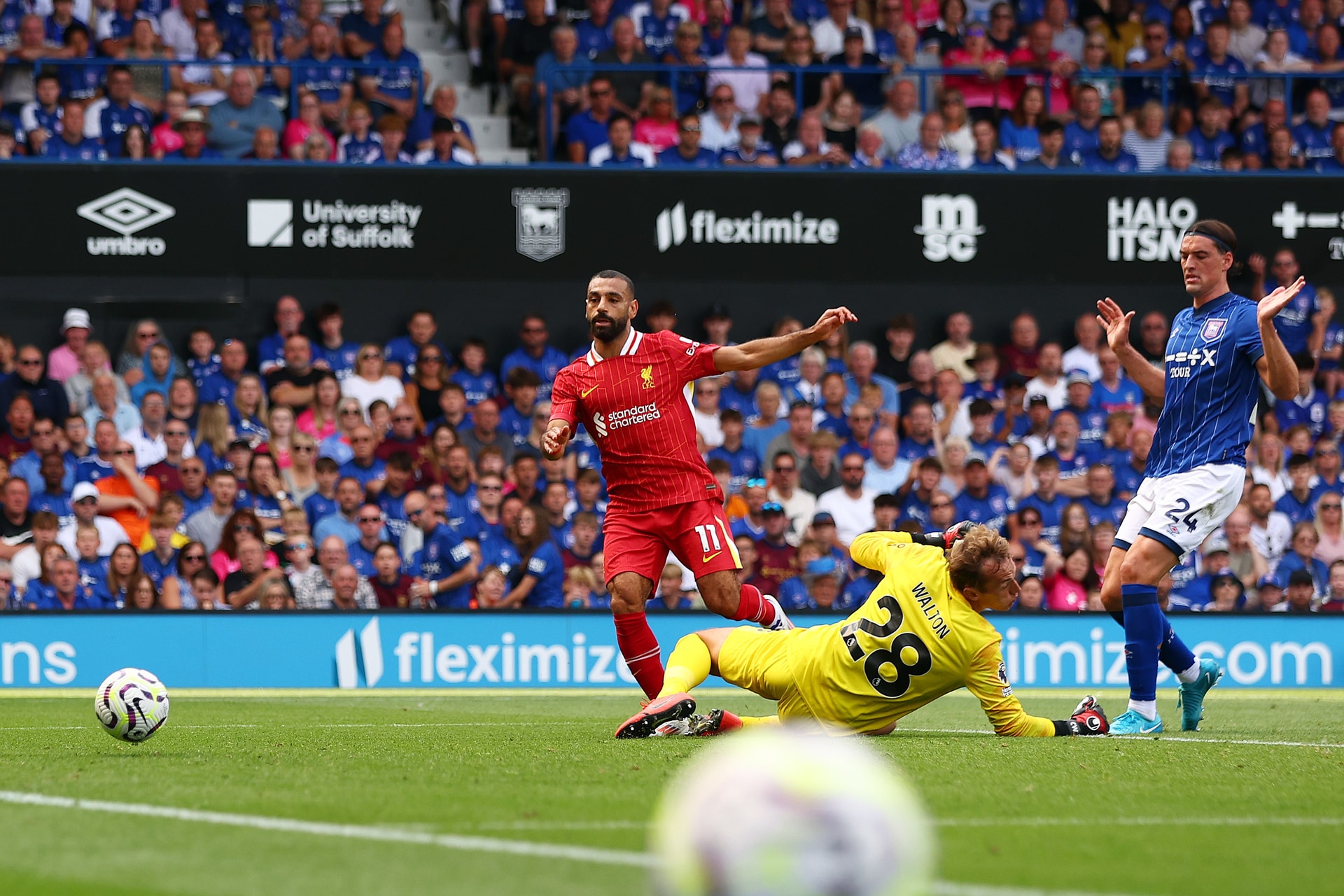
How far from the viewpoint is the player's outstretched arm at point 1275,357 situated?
24.6ft

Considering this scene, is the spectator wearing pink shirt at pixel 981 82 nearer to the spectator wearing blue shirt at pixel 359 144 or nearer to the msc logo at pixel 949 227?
the msc logo at pixel 949 227

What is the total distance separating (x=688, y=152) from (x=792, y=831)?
1456cm

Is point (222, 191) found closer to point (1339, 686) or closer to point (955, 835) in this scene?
point (1339, 686)

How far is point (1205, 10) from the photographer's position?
19.0m

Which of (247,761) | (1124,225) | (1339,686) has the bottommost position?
(1339,686)

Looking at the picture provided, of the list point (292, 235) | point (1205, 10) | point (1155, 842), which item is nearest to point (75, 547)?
point (292, 235)

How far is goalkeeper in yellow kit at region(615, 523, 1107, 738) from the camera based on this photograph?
23.4ft

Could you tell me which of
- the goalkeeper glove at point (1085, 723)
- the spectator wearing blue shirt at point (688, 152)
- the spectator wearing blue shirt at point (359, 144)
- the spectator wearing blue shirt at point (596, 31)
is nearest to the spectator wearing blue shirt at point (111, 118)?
the spectator wearing blue shirt at point (359, 144)

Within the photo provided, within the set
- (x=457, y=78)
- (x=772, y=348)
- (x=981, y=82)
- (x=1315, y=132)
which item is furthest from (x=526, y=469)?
(x=1315, y=132)

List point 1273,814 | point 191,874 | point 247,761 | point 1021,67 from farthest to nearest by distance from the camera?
point 1021,67, point 247,761, point 1273,814, point 191,874

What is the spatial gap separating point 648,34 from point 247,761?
12702mm

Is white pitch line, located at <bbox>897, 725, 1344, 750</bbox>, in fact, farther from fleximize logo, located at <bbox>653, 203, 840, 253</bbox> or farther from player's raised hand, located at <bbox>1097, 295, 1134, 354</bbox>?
fleximize logo, located at <bbox>653, 203, 840, 253</bbox>

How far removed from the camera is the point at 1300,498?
51.9ft

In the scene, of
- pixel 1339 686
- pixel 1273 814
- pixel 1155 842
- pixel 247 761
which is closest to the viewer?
pixel 1155 842
